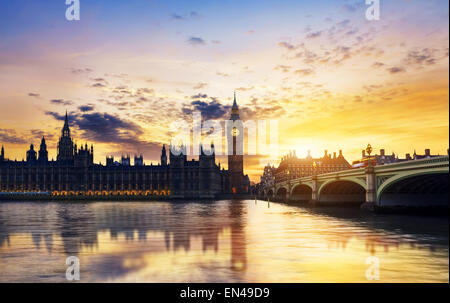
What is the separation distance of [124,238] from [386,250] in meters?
15.2

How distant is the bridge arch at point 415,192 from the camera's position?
4581 cm

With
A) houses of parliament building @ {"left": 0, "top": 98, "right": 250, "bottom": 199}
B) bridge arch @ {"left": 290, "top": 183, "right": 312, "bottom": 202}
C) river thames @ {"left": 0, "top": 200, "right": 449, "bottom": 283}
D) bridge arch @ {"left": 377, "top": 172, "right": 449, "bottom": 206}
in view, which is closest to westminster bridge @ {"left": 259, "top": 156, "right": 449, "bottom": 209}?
bridge arch @ {"left": 377, "top": 172, "right": 449, "bottom": 206}

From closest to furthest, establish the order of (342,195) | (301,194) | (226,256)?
(226,256), (342,195), (301,194)

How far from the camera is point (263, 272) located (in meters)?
15.0

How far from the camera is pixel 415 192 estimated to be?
5069 centimetres

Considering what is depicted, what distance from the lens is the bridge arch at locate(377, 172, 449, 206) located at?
150 ft

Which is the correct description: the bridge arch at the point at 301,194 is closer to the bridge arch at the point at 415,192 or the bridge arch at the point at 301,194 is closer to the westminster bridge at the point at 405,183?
the westminster bridge at the point at 405,183

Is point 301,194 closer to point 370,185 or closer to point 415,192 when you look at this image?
point 415,192

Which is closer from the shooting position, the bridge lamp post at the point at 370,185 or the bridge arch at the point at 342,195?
the bridge lamp post at the point at 370,185

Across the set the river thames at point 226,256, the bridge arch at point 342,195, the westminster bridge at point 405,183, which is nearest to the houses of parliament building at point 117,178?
the bridge arch at point 342,195

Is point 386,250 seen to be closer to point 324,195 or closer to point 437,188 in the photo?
point 437,188

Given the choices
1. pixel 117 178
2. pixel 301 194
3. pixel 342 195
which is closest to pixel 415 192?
pixel 342 195
